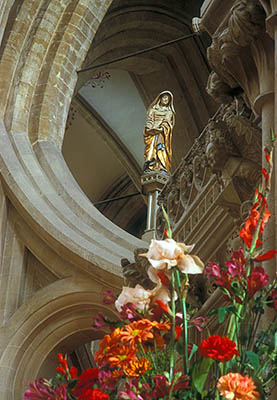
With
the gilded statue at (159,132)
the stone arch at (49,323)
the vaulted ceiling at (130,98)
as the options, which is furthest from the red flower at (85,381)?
the vaulted ceiling at (130,98)

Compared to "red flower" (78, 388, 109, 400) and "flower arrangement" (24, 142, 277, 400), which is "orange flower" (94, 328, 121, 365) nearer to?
"flower arrangement" (24, 142, 277, 400)

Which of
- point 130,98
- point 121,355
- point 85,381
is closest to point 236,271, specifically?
point 121,355

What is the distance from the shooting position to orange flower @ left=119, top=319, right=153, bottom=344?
268 cm

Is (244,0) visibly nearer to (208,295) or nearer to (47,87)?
(208,295)

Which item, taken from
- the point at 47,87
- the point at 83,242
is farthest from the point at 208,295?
the point at 47,87

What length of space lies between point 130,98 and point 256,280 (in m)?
13.9

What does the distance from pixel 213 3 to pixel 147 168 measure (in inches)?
277

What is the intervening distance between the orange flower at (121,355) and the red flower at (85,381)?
0.09 metres

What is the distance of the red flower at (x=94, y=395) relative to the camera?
2.55 meters

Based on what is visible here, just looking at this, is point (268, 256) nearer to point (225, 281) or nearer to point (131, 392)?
point (225, 281)

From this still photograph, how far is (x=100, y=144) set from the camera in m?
16.6

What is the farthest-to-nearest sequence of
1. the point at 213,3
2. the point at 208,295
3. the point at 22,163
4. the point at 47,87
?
1. the point at 47,87
2. the point at 22,163
3. the point at 208,295
4. the point at 213,3

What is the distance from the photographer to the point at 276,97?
12.0 ft

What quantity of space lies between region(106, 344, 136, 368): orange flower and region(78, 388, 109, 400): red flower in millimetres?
114
